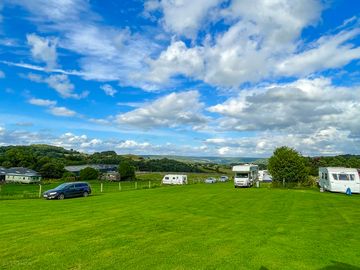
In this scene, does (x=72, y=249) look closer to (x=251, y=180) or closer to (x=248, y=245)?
(x=248, y=245)

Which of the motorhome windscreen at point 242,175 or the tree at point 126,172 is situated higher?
the tree at point 126,172

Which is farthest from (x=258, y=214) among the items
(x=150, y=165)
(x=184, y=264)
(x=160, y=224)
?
(x=150, y=165)

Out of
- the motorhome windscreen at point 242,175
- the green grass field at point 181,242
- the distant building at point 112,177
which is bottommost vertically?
the green grass field at point 181,242

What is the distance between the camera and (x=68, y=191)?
36.8m

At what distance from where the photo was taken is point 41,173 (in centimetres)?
11475

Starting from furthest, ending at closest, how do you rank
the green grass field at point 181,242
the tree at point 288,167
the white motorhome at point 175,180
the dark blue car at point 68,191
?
the white motorhome at point 175,180 → the tree at point 288,167 → the dark blue car at point 68,191 → the green grass field at point 181,242

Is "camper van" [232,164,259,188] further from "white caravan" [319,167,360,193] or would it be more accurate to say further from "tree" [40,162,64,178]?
"tree" [40,162,64,178]

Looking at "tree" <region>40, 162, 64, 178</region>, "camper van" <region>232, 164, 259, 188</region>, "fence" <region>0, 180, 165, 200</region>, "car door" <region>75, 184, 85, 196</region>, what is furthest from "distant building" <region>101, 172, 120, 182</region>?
"car door" <region>75, 184, 85, 196</region>

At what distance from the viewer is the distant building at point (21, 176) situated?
10688 cm

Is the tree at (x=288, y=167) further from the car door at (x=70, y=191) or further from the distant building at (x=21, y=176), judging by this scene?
the distant building at (x=21, y=176)

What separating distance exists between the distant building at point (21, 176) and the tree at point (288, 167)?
75.7 meters

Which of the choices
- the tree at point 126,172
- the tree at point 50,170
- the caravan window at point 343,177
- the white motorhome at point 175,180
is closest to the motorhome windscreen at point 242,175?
the caravan window at point 343,177

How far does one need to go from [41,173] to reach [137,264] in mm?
114110

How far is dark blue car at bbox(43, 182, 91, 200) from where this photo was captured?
116 ft
